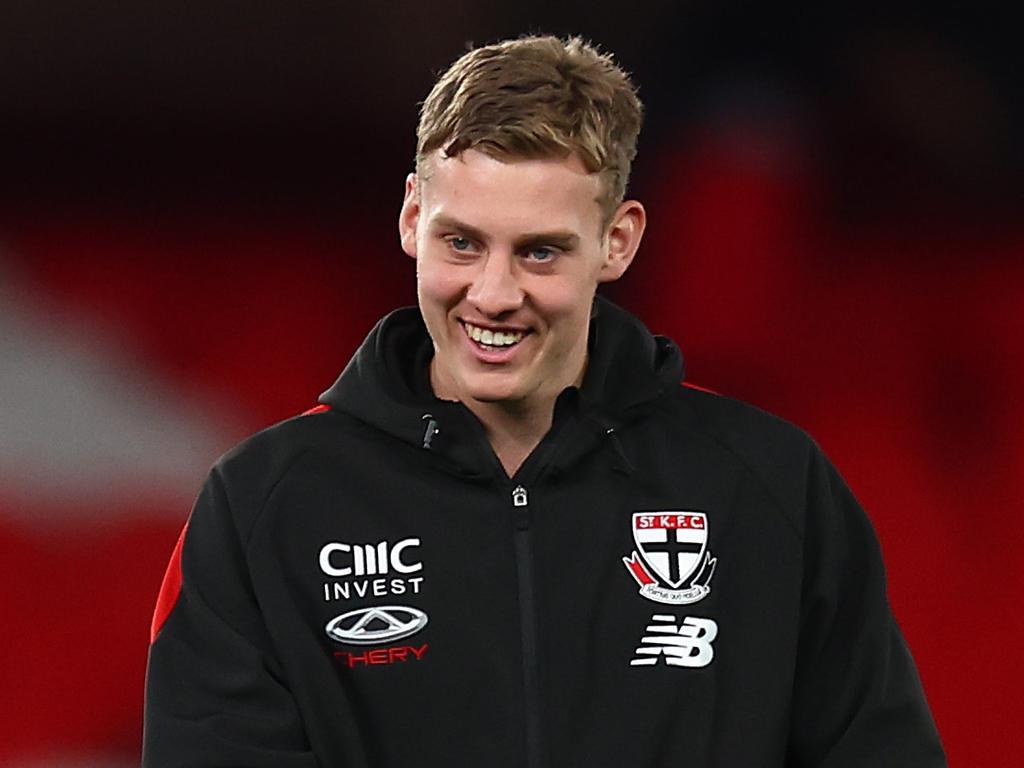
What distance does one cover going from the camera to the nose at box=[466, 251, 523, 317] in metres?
1.62

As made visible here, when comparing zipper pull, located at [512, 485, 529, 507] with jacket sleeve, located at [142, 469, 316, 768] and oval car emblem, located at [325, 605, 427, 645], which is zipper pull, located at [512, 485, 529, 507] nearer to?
oval car emblem, located at [325, 605, 427, 645]

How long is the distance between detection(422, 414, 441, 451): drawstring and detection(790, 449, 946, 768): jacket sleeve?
1.18 ft

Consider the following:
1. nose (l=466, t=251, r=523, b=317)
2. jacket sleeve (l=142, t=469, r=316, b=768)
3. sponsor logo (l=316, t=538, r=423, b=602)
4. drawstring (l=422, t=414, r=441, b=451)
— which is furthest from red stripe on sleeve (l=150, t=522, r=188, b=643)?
nose (l=466, t=251, r=523, b=317)

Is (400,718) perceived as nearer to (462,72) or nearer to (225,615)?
(225,615)

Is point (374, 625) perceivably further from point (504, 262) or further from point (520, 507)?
point (504, 262)

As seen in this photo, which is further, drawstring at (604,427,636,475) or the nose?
drawstring at (604,427,636,475)

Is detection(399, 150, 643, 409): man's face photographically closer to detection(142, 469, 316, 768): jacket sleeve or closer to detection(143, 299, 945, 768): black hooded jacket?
detection(143, 299, 945, 768): black hooded jacket

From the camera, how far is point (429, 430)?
1.74 metres

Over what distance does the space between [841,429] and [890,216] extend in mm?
424

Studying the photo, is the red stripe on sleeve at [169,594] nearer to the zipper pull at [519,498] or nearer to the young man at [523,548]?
the young man at [523,548]

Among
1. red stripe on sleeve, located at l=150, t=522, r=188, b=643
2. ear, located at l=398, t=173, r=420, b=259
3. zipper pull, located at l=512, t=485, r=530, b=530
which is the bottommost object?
red stripe on sleeve, located at l=150, t=522, r=188, b=643

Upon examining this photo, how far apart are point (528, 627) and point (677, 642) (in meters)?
0.14

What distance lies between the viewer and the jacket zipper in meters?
1.66

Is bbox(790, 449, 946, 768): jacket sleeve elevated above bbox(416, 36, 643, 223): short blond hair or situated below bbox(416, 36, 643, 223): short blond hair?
below
